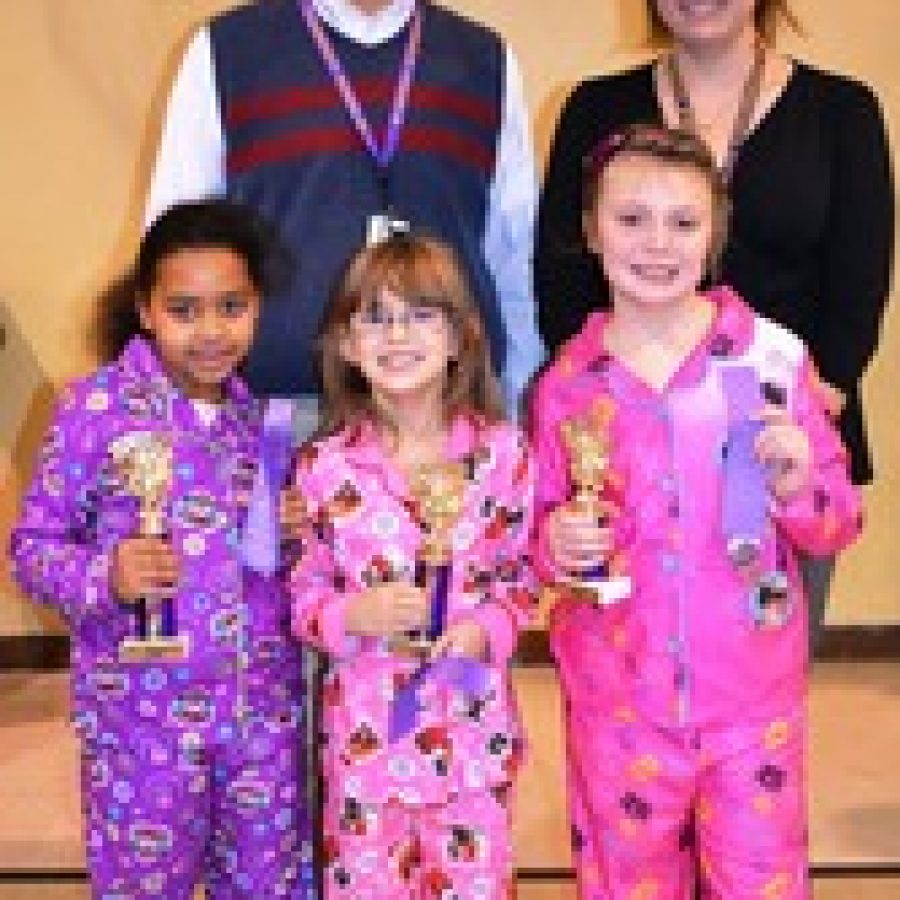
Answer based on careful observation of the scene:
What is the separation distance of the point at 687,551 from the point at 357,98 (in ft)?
2.47

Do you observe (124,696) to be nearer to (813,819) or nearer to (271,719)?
(271,719)

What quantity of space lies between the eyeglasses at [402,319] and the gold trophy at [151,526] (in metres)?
0.30

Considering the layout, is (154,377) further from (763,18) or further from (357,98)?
(763,18)

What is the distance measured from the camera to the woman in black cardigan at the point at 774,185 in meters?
2.13

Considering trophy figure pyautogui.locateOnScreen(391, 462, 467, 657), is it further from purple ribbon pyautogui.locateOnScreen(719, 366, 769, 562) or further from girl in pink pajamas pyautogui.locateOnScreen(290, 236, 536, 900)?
purple ribbon pyautogui.locateOnScreen(719, 366, 769, 562)

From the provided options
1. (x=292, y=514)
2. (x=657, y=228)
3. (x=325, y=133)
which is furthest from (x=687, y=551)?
(x=325, y=133)

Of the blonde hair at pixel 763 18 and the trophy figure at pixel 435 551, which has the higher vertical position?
the blonde hair at pixel 763 18

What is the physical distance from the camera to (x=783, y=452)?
1895 millimetres

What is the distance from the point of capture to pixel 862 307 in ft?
7.14

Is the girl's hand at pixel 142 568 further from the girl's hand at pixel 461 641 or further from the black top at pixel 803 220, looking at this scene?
the black top at pixel 803 220

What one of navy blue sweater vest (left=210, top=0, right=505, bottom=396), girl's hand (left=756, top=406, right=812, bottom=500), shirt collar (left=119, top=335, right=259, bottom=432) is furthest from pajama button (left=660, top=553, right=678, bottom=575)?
shirt collar (left=119, top=335, right=259, bottom=432)

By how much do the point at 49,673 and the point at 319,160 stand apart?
262cm

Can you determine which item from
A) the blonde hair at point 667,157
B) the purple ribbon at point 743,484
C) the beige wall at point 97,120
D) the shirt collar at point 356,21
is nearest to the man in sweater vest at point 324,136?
the shirt collar at point 356,21

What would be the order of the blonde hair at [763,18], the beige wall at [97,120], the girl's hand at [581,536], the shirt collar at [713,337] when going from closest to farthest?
the girl's hand at [581,536]
the shirt collar at [713,337]
the blonde hair at [763,18]
the beige wall at [97,120]
